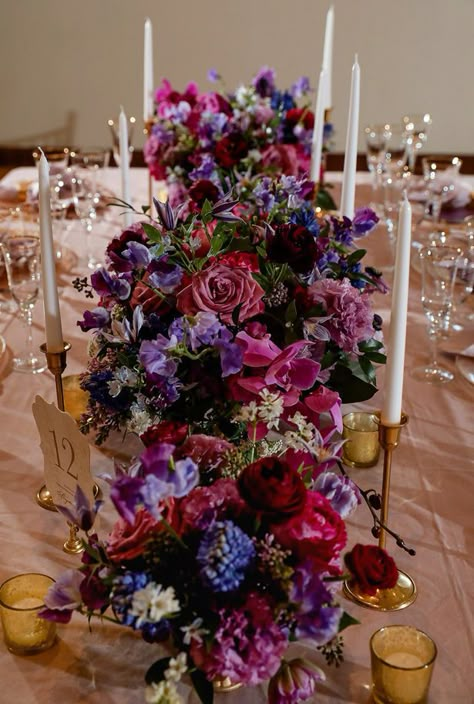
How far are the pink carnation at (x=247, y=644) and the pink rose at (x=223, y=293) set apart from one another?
0.41 metres

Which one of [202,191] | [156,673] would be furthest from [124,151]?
[156,673]

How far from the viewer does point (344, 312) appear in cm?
104

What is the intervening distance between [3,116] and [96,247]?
2.69m

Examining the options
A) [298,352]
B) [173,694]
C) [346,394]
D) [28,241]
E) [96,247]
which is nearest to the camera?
[173,694]

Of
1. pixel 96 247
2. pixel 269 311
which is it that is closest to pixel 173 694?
pixel 269 311

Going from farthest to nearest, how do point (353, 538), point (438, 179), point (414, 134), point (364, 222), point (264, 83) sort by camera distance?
point (414, 134) → point (438, 179) → point (264, 83) → point (364, 222) → point (353, 538)

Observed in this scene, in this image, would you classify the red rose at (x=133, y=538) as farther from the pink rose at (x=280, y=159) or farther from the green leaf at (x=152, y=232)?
the pink rose at (x=280, y=159)

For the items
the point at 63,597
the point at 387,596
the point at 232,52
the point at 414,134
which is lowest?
the point at 387,596

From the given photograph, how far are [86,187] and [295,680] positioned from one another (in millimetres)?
1689

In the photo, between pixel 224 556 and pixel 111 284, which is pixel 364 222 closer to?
pixel 111 284

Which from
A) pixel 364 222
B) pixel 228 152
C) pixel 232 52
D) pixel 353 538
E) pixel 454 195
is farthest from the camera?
pixel 232 52

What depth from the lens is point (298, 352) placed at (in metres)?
1.00

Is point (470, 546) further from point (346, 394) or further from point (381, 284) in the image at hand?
point (381, 284)

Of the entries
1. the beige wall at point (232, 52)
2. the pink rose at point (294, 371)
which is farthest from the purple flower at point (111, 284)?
the beige wall at point (232, 52)
